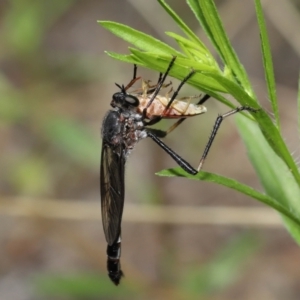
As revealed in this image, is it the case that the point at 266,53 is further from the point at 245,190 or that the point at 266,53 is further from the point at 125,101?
the point at 125,101

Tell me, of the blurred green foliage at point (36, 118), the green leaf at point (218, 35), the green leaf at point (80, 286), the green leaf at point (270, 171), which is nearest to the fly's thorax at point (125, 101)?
the green leaf at point (270, 171)

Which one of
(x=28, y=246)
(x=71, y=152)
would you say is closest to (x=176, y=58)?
(x=71, y=152)

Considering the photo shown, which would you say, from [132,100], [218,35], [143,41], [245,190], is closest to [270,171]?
[245,190]

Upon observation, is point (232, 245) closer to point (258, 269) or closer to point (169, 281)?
point (169, 281)

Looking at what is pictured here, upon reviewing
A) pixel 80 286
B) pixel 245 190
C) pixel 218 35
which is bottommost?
pixel 80 286

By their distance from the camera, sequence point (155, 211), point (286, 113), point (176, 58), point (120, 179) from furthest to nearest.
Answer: point (286, 113) < point (155, 211) < point (120, 179) < point (176, 58)

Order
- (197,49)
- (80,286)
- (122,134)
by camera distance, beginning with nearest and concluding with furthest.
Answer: (197,49) → (122,134) → (80,286)
